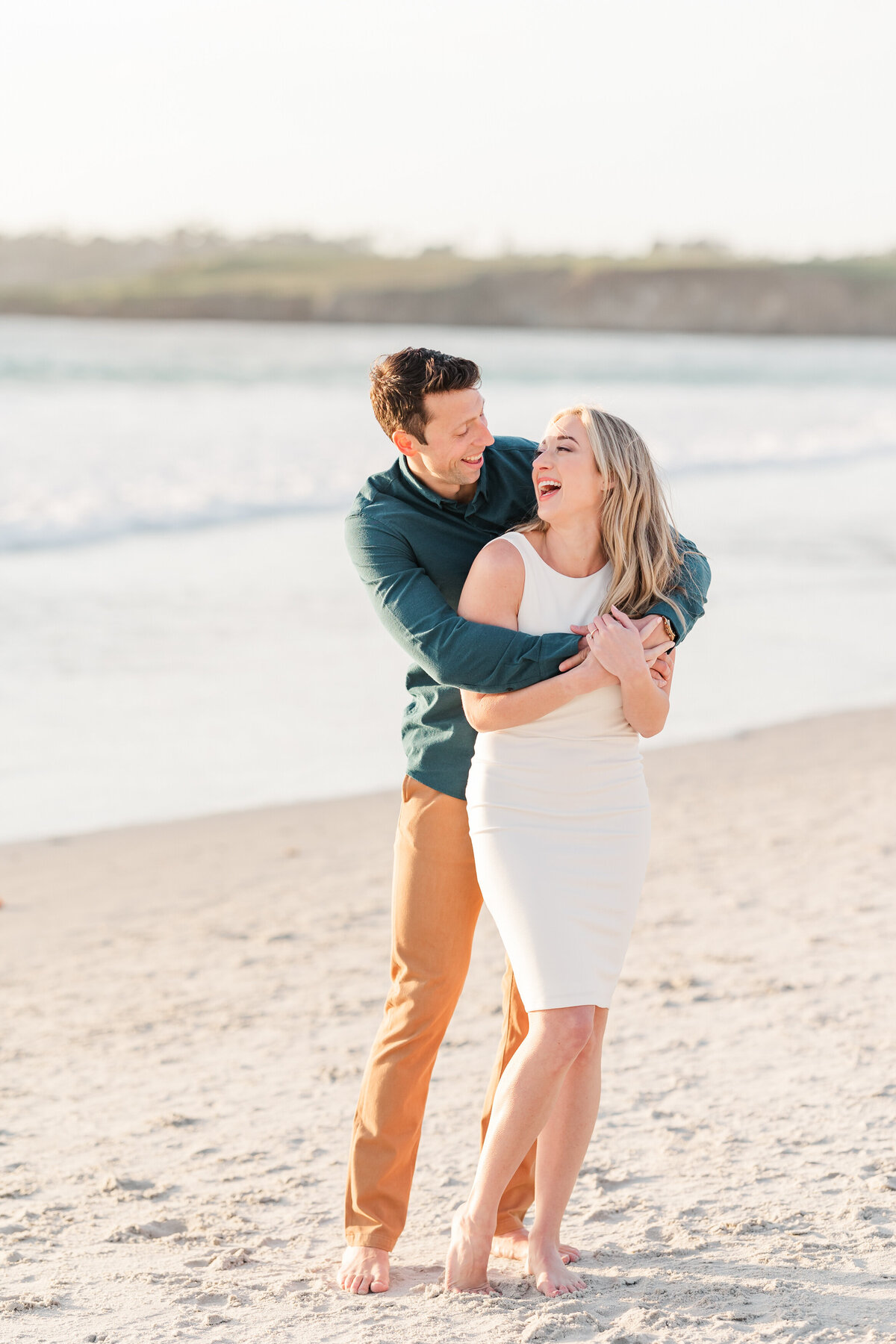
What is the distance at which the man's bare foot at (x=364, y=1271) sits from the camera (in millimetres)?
2836

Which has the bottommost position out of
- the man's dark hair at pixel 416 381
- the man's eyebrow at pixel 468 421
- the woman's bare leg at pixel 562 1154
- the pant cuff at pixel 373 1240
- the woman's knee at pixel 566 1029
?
the pant cuff at pixel 373 1240

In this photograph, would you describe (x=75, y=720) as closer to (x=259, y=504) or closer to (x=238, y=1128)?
(x=238, y=1128)

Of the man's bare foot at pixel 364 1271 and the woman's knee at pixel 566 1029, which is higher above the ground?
the woman's knee at pixel 566 1029

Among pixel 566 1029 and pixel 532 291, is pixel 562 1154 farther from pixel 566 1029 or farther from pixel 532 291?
pixel 532 291

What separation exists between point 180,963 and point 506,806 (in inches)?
92.3

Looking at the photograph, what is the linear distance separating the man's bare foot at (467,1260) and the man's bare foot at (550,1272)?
9 centimetres

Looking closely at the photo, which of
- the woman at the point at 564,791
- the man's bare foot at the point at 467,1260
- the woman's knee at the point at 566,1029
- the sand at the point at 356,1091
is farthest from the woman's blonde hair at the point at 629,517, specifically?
the sand at the point at 356,1091

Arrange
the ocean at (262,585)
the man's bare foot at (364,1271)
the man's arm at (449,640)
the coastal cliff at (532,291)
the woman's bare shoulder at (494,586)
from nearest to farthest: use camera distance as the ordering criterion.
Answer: the man's arm at (449,640) → the woman's bare shoulder at (494,586) → the man's bare foot at (364,1271) → the ocean at (262,585) → the coastal cliff at (532,291)

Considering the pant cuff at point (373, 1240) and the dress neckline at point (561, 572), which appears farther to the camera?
the pant cuff at point (373, 1240)

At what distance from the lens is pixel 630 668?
2625 millimetres

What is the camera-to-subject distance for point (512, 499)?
118 inches

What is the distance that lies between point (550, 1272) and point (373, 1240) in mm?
390

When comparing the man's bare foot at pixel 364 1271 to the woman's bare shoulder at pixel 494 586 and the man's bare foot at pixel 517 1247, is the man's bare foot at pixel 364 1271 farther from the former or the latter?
the woman's bare shoulder at pixel 494 586

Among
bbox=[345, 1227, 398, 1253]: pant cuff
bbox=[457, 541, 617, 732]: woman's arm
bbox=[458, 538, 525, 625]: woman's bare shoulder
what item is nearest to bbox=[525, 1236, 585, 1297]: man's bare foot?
bbox=[345, 1227, 398, 1253]: pant cuff
